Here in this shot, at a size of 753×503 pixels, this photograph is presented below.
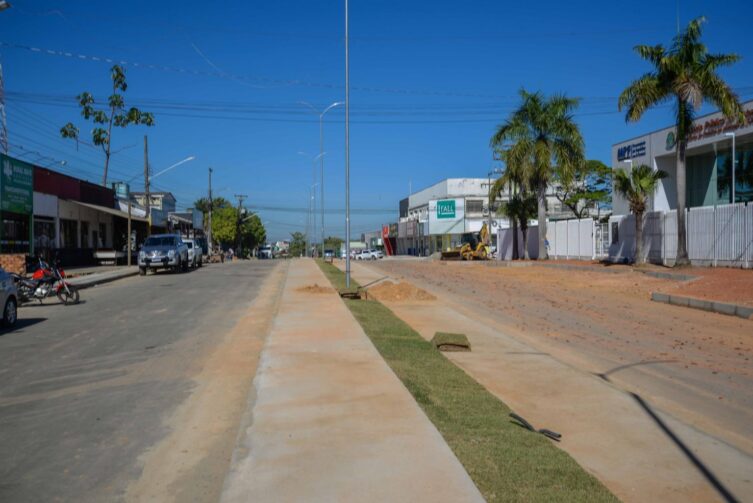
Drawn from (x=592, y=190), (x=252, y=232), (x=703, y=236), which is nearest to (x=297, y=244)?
(x=252, y=232)

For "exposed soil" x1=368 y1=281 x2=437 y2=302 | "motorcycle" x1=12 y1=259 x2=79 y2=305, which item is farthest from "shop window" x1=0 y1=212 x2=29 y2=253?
"exposed soil" x1=368 y1=281 x2=437 y2=302

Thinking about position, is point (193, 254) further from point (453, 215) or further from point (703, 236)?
point (453, 215)

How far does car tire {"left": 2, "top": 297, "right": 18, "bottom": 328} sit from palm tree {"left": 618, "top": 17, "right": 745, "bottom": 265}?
976 inches

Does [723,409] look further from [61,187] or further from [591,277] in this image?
[61,187]

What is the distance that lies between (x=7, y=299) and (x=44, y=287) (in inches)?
189

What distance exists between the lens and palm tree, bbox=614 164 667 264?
31.3 metres

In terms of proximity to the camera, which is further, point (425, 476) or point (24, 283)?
point (24, 283)

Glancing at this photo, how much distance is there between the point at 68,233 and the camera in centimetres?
4216

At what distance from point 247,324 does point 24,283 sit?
763 cm

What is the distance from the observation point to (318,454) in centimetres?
509

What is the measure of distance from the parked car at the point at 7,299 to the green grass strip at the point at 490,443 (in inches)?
351

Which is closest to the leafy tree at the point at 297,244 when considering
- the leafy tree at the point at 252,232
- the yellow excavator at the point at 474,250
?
the leafy tree at the point at 252,232

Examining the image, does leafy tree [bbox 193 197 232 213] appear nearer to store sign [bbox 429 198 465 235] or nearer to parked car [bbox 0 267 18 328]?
store sign [bbox 429 198 465 235]

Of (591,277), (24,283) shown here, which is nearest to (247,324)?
(24,283)
